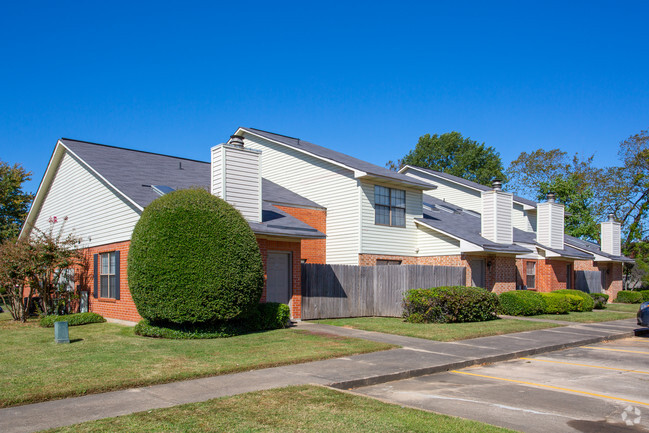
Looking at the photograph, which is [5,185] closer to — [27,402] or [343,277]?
[343,277]

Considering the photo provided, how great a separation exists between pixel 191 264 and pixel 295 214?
1036cm

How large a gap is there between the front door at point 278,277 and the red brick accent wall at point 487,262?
514 cm

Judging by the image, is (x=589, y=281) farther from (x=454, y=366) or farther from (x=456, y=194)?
(x=454, y=366)

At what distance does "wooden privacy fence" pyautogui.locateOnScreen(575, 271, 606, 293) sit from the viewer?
32.9 metres

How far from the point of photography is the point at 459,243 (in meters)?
22.8

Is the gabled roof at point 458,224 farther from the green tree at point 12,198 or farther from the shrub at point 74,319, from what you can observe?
the green tree at point 12,198

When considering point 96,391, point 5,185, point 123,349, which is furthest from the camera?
point 5,185

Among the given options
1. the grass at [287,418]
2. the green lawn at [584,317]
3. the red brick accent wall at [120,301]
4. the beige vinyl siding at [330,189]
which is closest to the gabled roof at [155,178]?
the beige vinyl siding at [330,189]

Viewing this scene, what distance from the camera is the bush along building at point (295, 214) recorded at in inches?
675

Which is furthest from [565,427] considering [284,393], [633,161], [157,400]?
[633,161]

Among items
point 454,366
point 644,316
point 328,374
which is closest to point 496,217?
point 644,316

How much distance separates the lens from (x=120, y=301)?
17.3m

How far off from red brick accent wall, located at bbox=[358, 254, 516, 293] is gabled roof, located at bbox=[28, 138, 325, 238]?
3.60m

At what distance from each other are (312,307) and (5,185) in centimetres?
2939
